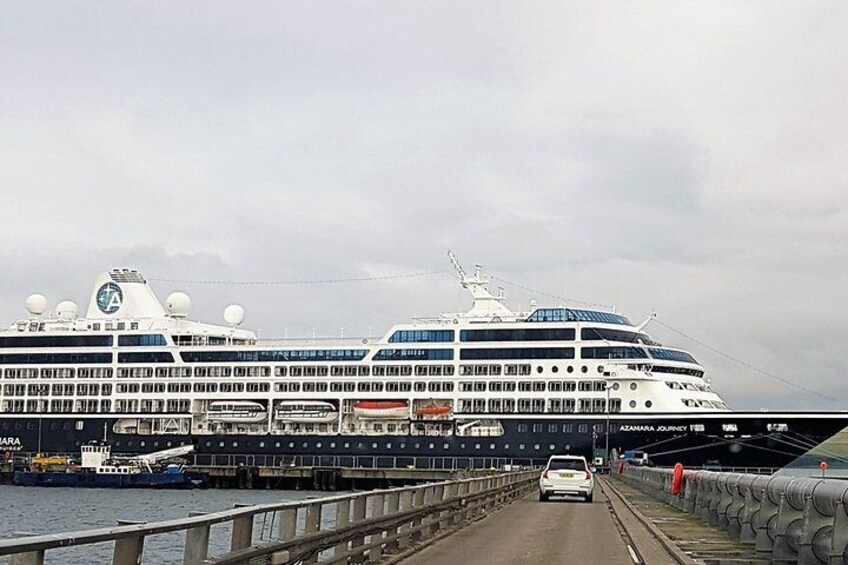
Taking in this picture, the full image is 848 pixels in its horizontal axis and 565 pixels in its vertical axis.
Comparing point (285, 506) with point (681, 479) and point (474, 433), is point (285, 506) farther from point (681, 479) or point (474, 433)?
point (474, 433)

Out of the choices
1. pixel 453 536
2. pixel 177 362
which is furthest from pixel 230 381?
pixel 453 536

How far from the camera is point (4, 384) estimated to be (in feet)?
298

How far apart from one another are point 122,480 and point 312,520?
221 ft

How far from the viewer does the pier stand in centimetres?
1003

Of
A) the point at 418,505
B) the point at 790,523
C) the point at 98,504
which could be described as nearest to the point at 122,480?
the point at 98,504

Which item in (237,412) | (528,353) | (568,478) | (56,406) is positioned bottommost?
(568,478)

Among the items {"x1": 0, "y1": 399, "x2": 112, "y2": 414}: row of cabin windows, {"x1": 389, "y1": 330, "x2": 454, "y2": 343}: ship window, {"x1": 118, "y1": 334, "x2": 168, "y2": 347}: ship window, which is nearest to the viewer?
{"x1": 389, "y1": 330, "x2": 454, "y2": 343}: ship window

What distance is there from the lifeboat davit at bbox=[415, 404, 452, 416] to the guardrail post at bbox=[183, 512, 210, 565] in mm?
71424

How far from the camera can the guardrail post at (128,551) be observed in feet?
26.7

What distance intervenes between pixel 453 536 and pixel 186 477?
57.9m

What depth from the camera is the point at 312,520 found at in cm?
1380

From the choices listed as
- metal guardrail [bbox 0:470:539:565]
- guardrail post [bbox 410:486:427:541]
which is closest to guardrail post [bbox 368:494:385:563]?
metal guardrail [bbox 0:470:539:565]

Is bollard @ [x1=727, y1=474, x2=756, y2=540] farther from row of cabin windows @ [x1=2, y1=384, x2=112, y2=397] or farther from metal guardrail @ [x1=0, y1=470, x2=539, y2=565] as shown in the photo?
row of cabin windows @ [x1=2, y1=384, x2=112, y2=397]

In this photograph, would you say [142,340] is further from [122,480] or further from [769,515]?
[769,515]
